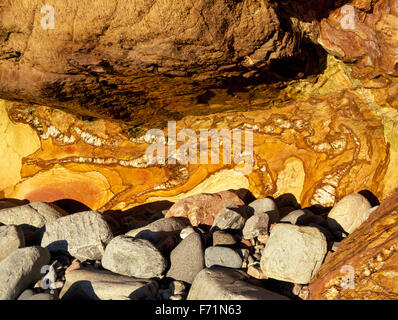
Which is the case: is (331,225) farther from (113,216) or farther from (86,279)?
(113,216)

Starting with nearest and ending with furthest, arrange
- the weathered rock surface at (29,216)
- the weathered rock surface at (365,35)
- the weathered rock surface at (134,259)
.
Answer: the weathered rock surface at (134,259) < the weathered rock surface at (365,35) < the weathered rock surface at (29,216)

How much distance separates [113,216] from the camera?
9.85 feet

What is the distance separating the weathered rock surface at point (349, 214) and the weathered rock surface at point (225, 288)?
2.58 ft

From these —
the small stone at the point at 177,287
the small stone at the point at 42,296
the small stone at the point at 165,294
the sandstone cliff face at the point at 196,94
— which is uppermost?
the sandstone cliff face at the point at 196,94

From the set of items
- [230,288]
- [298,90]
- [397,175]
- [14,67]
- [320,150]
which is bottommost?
[230,288]

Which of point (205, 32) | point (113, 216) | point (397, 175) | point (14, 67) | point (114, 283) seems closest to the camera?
point (114, 283)

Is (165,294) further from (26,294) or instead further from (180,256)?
(26,294)

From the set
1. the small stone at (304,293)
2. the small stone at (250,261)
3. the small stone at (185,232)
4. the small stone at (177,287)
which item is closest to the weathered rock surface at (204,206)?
the small stone at (185,232)

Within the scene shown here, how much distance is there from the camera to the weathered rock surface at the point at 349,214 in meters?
2.22

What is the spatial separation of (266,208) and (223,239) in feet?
1.70

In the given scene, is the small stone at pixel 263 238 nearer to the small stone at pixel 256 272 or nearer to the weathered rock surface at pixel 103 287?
the small stone at pixel 256 272

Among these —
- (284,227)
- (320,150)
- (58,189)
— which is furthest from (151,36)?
(58,189)

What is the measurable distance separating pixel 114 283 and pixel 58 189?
1.60 metres

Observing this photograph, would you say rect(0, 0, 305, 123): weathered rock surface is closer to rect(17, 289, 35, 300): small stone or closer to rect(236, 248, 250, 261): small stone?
rect(236, 248, 250, 261): small stone
